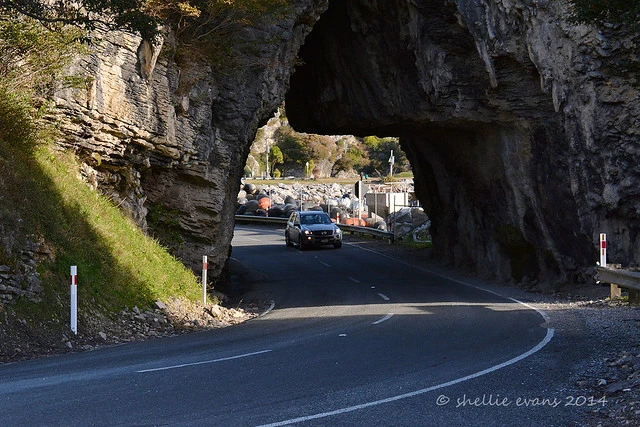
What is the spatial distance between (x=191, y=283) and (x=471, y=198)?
41.6 ft

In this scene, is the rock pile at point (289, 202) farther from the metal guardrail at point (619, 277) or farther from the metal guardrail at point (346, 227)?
the metal guardrail at point (619, 277)

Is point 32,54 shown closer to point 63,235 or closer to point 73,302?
point 63,235

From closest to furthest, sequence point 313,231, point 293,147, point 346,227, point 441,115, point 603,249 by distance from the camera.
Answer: point 603,249 → point 441,115 → point 313,231 → point 346,227 → point 293,147

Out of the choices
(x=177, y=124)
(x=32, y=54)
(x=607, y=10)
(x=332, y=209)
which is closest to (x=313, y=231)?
(x=177, y=124)

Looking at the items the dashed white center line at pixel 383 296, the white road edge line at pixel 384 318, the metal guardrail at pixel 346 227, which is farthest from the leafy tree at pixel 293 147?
the white road edge line at pixel 384 318

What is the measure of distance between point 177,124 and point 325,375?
12077 millimetres

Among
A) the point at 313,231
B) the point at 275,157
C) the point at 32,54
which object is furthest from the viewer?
the point at 275,157

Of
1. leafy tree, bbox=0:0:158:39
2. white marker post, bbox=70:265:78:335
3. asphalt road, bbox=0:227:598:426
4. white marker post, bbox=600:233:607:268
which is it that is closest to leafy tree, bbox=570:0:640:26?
asphalt road, bbox=0:227:598:426

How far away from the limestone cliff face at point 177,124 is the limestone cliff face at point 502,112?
3.72 meters

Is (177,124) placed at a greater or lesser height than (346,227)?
greater

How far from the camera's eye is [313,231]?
38.4 m

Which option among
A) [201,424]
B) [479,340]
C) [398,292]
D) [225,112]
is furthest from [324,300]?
[201,424]

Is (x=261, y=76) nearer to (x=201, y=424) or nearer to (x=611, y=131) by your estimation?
(x=611, y=131)

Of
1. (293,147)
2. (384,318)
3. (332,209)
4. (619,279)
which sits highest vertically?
(293,147)
